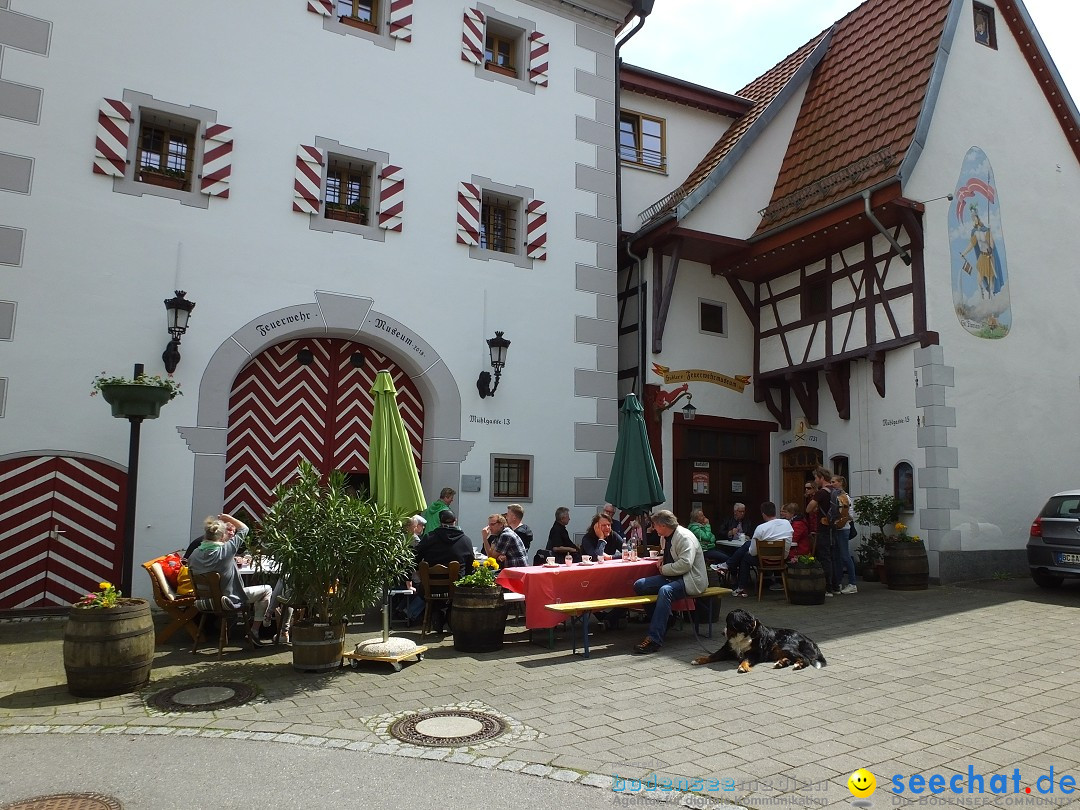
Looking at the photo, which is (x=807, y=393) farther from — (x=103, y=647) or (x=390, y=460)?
(x=103, y=647)

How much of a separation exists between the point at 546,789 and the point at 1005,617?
741cm

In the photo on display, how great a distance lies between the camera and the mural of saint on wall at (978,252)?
1305 cm

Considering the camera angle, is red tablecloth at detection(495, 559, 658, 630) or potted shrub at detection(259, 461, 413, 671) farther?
red tablecloth at detection(495, 559, 658, 630)

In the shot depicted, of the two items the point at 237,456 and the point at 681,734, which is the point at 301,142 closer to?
the point at 237,456

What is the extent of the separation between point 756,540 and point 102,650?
8004mm

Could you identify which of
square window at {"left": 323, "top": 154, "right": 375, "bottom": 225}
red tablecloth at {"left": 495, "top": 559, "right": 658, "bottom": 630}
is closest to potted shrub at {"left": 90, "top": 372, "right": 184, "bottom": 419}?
red tablecloth at {"left": 495, "top": 559, "right": 658, "bottom": 630}

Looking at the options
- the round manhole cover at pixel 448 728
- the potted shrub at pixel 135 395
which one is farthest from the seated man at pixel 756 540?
the potted shrub at pixel 135 395

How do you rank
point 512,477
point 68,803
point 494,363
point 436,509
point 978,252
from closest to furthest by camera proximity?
1. point 68,803
2. point 436,509
3. point 494,363
4. point 512,477
5. point 978,252

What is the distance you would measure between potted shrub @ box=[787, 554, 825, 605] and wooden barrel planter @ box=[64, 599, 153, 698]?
764 cm

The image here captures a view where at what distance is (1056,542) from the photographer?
1083 centimetres

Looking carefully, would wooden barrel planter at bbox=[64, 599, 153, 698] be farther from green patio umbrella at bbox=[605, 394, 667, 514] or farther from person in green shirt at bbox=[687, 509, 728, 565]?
person in green shirt at bbox=[687, 509, 728, 565]

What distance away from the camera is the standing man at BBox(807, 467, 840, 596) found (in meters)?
11.3

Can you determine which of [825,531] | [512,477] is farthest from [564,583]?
[825,531]

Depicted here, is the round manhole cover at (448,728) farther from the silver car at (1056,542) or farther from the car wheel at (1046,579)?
the car wheel at (1046,579)
